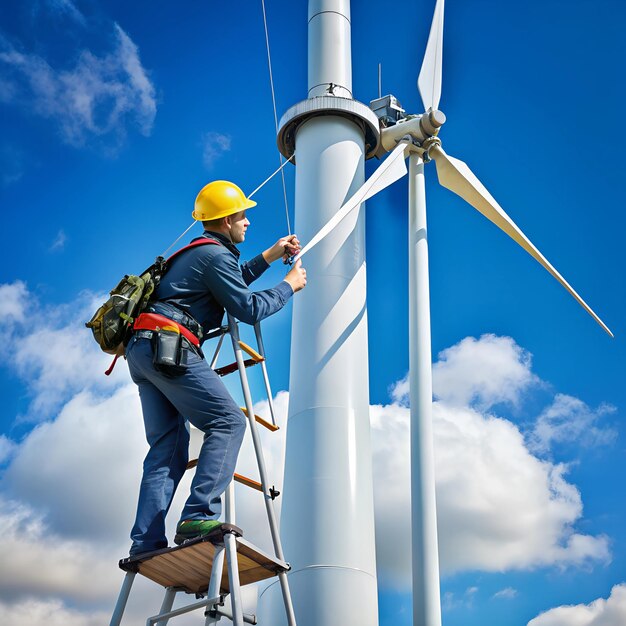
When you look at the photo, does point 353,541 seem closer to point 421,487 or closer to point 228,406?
point 421,487

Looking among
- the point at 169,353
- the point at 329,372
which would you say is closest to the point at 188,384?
the point at 169,353

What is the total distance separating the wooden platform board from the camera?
6078 millimetres

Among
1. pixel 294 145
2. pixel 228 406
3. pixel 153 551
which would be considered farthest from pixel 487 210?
pixel 153 551

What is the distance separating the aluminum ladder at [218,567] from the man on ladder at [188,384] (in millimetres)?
123

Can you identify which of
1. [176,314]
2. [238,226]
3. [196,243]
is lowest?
[176,314]

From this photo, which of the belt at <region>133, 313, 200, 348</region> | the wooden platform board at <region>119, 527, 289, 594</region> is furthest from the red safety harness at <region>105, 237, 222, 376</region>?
the wooden platform board at <region>119, 527, 289, 594</region>

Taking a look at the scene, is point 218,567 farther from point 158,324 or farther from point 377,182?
point 377,182

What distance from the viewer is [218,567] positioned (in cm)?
603

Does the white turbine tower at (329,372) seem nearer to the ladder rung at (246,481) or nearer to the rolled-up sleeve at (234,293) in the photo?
the ladder rung at (246,481)

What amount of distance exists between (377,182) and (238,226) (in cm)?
545

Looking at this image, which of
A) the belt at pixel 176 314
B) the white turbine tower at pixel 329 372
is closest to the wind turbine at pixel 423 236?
the white turbine tower at pixel 329 372

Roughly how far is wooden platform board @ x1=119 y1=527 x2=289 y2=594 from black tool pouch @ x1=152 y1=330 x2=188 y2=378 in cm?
131

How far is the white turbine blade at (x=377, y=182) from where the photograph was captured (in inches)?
475

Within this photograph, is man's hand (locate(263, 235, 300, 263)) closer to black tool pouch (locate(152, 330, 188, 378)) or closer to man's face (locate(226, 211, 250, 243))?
man's face (locate(226, 211, 250, 243))
